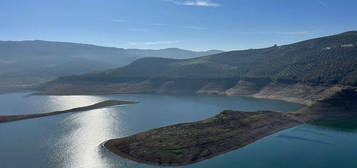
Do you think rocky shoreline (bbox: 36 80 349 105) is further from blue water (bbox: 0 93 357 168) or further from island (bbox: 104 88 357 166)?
island (bbox: 104 88 357 166)

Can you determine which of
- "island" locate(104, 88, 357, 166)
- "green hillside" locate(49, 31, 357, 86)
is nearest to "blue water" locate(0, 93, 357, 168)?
"island" locate(104, 88, 357, 166)

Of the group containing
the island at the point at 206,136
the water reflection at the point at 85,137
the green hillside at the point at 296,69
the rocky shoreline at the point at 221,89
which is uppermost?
the green hillside at the point at 296,69

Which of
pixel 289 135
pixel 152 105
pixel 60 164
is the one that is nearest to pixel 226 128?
pixel 289 135

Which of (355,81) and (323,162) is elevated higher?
(355,81)

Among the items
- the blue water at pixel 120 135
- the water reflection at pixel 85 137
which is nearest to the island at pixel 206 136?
the blue water at pixel 120 135

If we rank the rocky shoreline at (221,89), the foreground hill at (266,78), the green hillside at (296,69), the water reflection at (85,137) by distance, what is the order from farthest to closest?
the green hillside at (296,69) < the foreground hill at (266,78) < the rocky shoreline at (221,89) < the water reflection at (85,137)

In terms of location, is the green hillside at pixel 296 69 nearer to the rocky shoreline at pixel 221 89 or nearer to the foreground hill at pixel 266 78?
the foreground hill at pixel 266 78

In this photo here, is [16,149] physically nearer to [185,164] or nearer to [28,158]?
[28,158]
